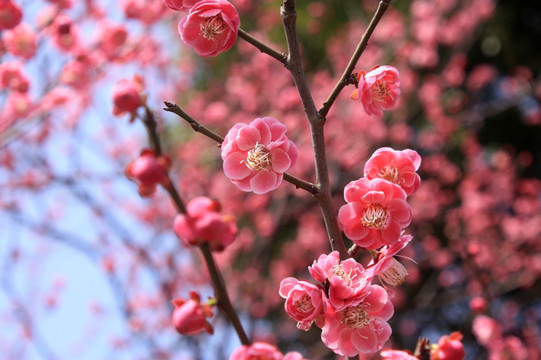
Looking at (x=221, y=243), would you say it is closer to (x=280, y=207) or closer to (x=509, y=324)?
(x=280, y=207)

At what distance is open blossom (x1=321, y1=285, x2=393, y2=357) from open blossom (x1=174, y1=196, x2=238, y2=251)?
1.25 feet

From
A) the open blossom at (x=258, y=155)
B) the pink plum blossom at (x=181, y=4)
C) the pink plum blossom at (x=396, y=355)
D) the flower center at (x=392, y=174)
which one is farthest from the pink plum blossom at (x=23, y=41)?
the pink plum blossom at (x=396, y=355)

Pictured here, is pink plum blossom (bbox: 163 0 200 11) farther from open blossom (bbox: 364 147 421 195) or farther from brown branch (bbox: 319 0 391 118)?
open blossom (bbox: 364 147 421 195)

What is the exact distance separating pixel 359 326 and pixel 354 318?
2cm

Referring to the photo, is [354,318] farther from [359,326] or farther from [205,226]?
[205,226]

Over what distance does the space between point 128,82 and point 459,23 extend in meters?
6.24

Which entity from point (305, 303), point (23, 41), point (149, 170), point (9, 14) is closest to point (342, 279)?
point (305, 303)

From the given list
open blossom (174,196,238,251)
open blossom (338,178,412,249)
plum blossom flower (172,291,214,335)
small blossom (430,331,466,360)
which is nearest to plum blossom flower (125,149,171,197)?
open blossom (174,196,238,251)

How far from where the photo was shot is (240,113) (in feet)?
22.3

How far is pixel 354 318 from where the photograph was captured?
1050mm

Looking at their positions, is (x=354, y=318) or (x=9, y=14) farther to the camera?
(x=9, y=14)

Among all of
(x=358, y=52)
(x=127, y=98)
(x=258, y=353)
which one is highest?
(x=358, y=52)

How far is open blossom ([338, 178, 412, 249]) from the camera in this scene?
1.09m

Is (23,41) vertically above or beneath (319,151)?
above
